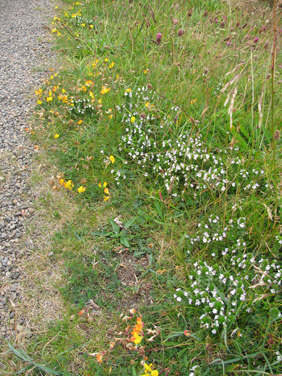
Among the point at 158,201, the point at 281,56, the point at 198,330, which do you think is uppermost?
the point at 281,56

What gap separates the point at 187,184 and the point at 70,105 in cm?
186

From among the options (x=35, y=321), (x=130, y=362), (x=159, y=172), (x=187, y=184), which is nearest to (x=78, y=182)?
(x=159, y=172)

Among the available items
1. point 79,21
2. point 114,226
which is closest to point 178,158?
point 114,226

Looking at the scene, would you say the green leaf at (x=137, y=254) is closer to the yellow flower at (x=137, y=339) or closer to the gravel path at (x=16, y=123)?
the yellow flower at (x=137, y=339)

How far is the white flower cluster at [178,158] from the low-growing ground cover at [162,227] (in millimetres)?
16

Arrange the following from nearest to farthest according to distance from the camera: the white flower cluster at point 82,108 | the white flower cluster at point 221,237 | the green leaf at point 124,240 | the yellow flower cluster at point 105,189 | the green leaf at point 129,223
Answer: the white flower cluster at point 221,237 → the green leaf at point 124,240 → the green leaf at point 129,223 → the yellow flower cluster at point 105,189 → the white flower cluster at point 82,108

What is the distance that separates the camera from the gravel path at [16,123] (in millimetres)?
2270

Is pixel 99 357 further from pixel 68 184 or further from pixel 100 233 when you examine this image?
pixel 68 184

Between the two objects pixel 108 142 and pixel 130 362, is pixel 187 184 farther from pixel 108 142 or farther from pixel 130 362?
pixel 130 362

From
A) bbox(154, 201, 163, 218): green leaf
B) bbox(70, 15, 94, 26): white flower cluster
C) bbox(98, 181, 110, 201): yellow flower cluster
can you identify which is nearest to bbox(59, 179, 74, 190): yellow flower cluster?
bbox(98, 181, 110, 201): yellow flower cluster

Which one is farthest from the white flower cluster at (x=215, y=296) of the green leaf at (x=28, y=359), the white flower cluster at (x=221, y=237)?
the green leaf at (x=28, y=359)

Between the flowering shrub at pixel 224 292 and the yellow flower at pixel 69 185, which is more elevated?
the flowering shrub at pixel 224 292

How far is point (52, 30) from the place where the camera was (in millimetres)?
5184

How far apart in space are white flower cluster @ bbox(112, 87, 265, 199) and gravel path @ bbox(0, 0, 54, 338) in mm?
990
